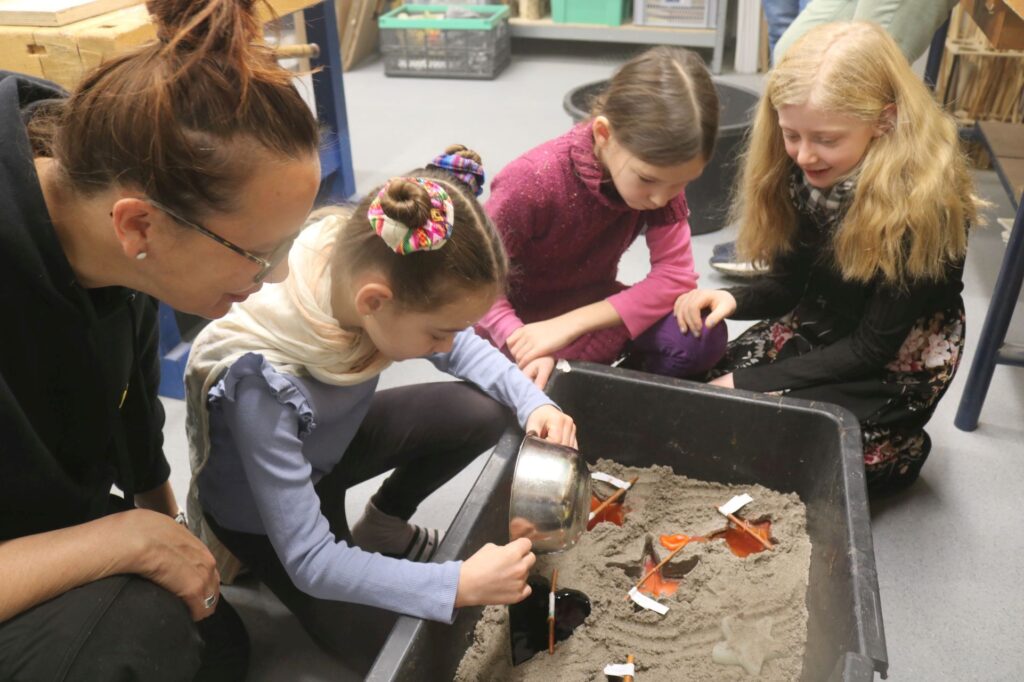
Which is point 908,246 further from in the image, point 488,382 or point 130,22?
point 130,22

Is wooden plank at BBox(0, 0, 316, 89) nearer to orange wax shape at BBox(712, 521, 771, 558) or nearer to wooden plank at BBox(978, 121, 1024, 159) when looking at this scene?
orange wax shape at BBox(712, 521, 771, 558)

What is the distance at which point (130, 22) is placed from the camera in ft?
4.77

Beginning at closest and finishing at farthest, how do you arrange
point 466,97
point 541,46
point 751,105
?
point 751,105 < point 466,97 < point 541,46

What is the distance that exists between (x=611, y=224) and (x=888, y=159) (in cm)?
45

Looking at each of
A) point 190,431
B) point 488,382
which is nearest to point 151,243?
point 190,431

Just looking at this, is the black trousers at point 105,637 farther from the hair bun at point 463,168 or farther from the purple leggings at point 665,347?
the purple leggings at point 665,347

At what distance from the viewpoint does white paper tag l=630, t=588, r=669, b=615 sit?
45.4 inches

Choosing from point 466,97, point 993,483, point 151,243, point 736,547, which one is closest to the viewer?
point 151,243

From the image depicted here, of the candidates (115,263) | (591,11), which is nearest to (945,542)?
(115,263)

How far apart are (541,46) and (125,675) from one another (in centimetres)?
397

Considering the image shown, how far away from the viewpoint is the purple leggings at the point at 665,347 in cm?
152

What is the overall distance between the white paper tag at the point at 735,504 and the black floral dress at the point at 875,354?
21 cm

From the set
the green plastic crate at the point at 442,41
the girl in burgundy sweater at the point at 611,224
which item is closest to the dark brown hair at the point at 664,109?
the girl in burgundy sweater at the point at 611,224

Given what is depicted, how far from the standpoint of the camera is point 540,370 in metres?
1.34
